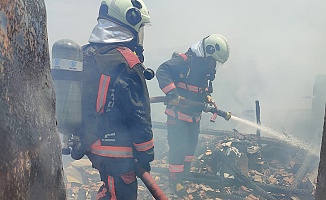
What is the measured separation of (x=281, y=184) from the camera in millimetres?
6137

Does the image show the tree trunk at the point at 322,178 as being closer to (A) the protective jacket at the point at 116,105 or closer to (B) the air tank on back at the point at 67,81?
(A) the protective jacket at the point at 116,105

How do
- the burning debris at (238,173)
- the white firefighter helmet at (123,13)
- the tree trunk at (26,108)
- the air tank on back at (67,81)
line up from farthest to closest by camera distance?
the burning debris at (238,173), the white firefighter helmet at (123,13), the air tank on back at (67,81), the tree trunk at (26,108)

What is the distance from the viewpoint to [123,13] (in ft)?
10.3

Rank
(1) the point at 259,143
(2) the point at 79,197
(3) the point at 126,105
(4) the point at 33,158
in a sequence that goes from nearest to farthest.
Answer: (4) the point at 33,158 < (3) the point at 126,105 < (2) the point at 79,197 < (1) the point at 259,143

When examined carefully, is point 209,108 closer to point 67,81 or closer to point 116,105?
point 116,105

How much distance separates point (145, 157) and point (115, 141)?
35 centimetres

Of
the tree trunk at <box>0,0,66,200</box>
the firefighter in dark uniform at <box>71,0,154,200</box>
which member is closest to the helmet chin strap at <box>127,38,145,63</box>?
the firefighter in dark uniform at <box>71,0,154,200</box>

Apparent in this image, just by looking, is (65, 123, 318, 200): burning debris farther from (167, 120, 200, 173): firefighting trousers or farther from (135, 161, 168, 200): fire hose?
(135, 161, 168, 200): fire hose

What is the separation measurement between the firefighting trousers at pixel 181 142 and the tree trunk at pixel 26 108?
4.91 metres

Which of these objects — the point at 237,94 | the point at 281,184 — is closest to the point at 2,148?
the point at 281,184

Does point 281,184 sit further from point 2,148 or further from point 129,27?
point 2,148

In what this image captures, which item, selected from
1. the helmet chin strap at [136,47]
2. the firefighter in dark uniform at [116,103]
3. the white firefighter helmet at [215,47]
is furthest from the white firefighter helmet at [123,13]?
the white firefighter helmet at [215,47]

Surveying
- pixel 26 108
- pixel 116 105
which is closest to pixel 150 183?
pixel 116 105

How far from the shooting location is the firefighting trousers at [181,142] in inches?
234
